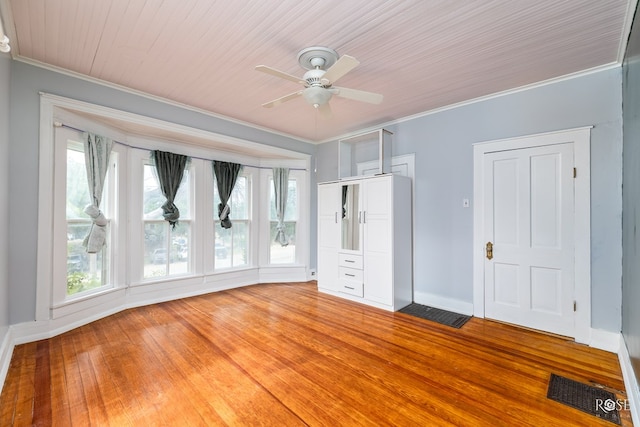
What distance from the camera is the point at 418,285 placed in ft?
13.1

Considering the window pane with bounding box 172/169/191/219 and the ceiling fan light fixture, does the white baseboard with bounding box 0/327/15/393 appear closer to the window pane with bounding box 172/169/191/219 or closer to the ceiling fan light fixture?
the window pane with bounding box 172/169/191/219

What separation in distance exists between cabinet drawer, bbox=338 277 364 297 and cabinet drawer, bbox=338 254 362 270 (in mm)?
227

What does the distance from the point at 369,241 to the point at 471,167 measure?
1614mm

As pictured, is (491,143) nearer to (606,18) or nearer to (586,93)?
(586,93)

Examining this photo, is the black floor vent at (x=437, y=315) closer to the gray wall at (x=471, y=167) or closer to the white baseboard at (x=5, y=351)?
the gray wall at (x=471, y=167)

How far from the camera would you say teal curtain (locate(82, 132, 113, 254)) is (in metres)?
3.12

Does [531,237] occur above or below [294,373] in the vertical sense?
above

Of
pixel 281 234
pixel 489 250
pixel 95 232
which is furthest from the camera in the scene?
pixel 281 234

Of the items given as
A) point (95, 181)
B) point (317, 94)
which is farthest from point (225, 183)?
point (317, 94)

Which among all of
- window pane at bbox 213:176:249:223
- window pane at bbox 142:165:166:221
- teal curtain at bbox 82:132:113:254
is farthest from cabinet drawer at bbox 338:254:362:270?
teal curtain at bbox 82:132:113:254

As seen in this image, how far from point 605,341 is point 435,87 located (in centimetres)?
303

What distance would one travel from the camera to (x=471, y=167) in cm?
352

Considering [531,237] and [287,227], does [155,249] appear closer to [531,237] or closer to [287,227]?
[287,227]

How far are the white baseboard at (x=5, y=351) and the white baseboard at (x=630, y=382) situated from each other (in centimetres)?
416
